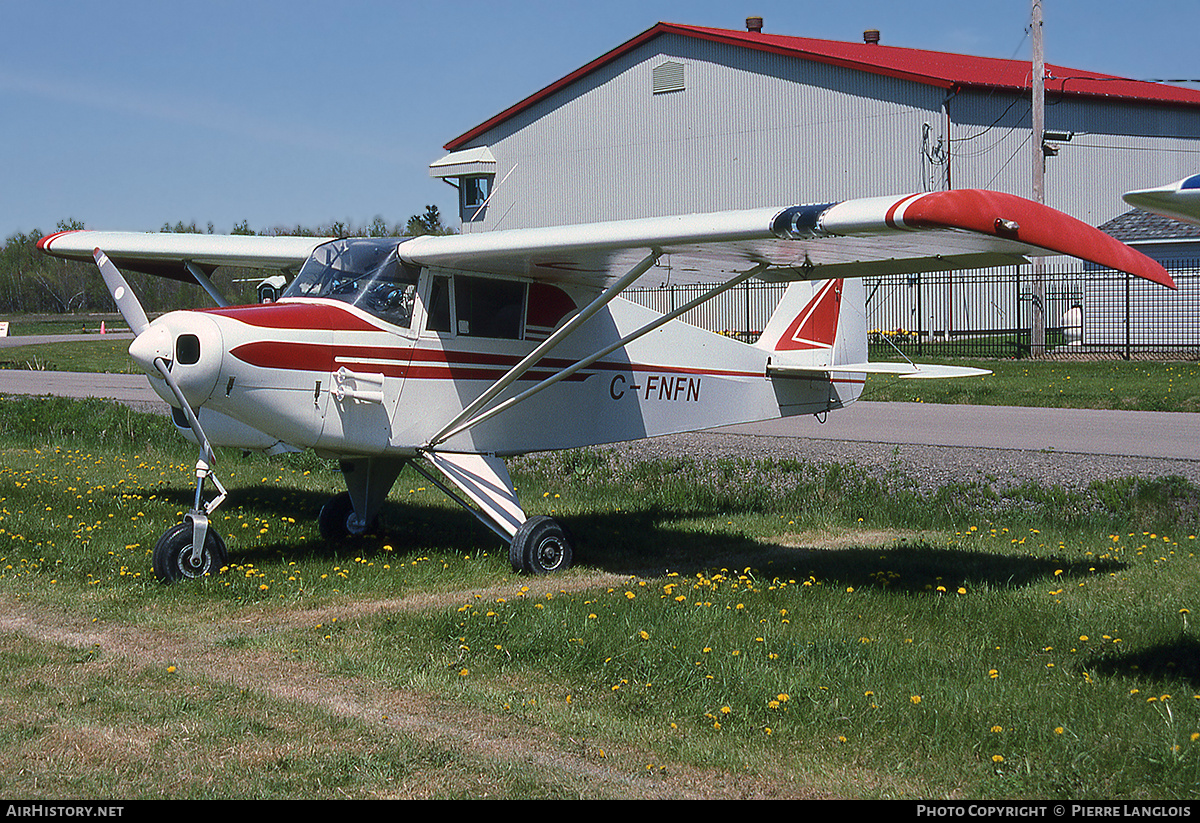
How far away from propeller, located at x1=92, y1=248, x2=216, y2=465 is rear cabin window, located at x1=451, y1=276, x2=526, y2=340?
2073mm

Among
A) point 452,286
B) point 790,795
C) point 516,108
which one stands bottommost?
point 790,795

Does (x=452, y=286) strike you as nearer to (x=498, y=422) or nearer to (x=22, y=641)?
(x=498, y=422)

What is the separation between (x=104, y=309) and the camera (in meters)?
93.9

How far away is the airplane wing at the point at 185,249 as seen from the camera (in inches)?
386

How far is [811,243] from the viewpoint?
727 cm

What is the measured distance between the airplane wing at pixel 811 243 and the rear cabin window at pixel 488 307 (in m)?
0.14

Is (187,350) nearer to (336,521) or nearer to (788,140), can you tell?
(336,521)

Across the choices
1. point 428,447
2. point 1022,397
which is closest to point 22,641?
point 428,447

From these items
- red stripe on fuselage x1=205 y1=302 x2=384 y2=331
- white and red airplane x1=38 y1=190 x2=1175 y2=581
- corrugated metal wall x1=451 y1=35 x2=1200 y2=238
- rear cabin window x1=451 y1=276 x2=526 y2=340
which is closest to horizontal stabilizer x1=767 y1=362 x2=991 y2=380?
white and red airplane x1=38 y1=190 x2=1175 y2=581

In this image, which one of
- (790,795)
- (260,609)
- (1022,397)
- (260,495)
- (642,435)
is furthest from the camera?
(1022,397)

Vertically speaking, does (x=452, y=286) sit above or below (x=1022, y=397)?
above

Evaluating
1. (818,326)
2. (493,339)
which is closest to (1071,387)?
(818,326)

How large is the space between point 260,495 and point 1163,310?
2643 centimetres

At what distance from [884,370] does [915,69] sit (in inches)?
1144
